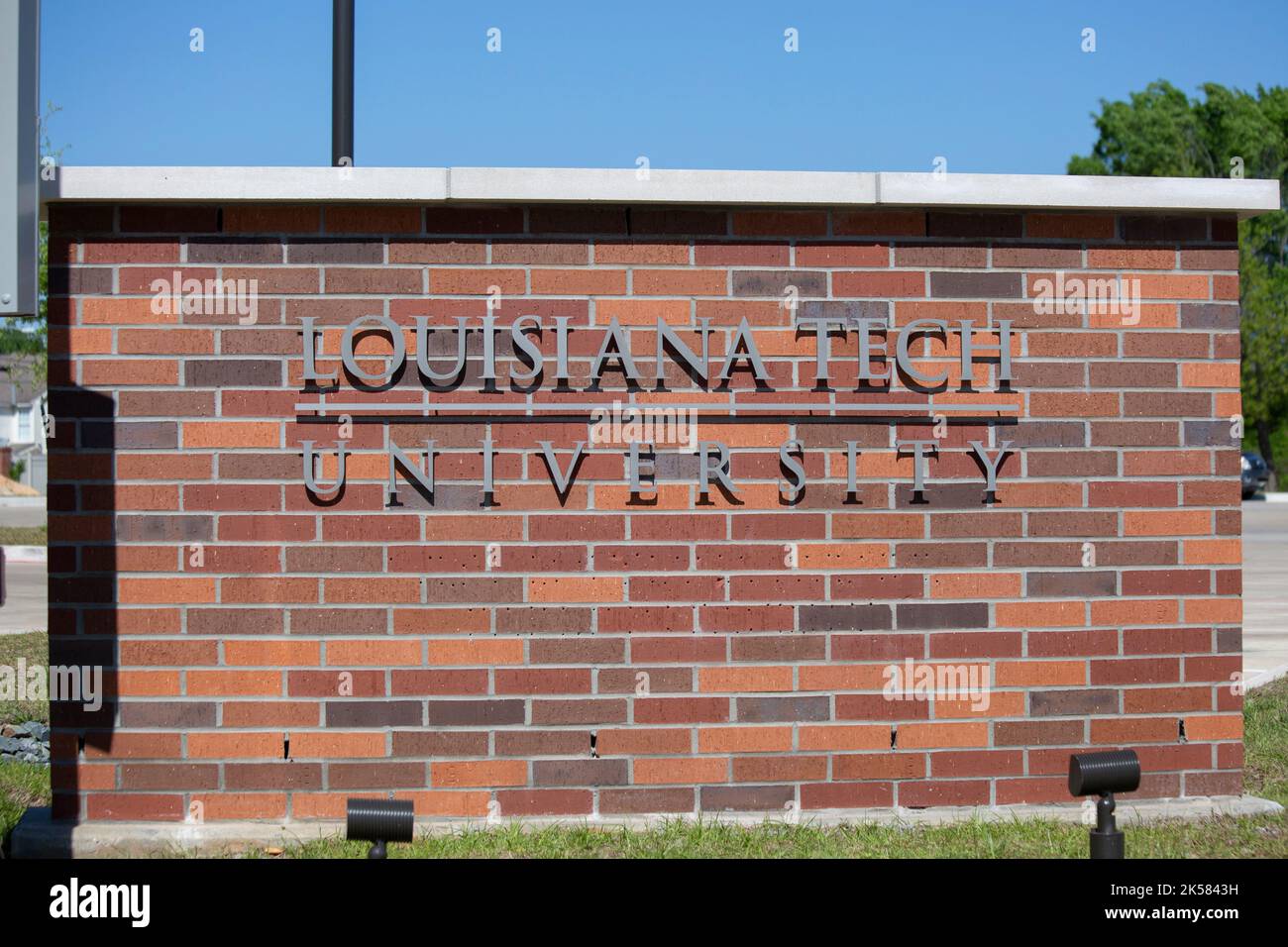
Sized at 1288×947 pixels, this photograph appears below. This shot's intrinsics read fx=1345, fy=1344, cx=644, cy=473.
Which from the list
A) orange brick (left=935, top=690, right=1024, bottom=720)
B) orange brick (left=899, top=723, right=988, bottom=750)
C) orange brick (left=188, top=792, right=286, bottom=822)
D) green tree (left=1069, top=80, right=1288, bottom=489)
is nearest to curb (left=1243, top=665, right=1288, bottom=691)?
orange brick (left=935, top=690, right=1024, bottom=720)

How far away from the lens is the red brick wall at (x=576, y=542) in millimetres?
5410

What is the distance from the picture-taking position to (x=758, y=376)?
5.52 metres

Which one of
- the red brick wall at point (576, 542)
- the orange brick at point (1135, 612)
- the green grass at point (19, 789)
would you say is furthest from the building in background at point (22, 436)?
the orange brick at point (1135, 612)

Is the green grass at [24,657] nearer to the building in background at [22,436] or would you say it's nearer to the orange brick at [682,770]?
the orange brick at [682,770]

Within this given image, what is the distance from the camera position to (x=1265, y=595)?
49.5ft

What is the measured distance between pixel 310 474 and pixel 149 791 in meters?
1.43

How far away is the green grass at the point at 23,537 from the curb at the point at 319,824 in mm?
16772

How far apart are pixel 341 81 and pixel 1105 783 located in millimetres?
4764

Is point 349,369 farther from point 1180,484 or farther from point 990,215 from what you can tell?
point 1180,484

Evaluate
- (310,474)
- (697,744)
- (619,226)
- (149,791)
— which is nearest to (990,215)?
(619,226)

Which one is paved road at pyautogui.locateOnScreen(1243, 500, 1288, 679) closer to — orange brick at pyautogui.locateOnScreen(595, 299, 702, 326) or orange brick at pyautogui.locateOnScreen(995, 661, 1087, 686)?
orange brick at pyautogui.locateOnScreen(995, 661, 1087, 686)

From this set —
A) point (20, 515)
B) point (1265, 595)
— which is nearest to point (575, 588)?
point (1265, 595)

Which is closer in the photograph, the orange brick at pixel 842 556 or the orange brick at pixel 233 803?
the orange brick at pixel 233 803
